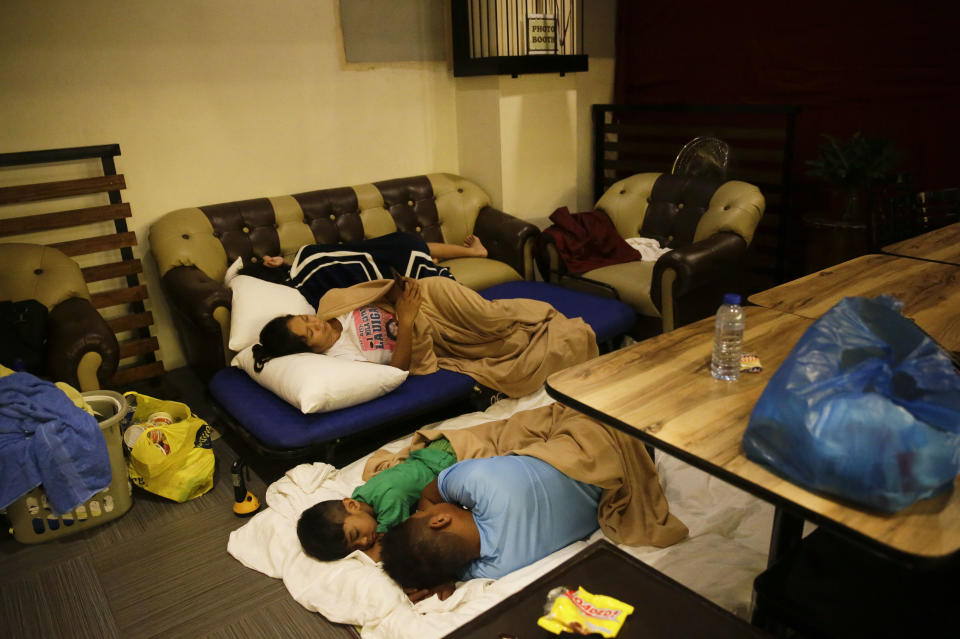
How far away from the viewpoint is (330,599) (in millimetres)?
1954

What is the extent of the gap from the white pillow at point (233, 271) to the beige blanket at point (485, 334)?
56 cm

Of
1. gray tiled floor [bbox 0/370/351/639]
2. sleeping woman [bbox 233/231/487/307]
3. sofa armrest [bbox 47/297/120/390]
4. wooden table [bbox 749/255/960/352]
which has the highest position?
wooden table [bbox 749/255/960/352]

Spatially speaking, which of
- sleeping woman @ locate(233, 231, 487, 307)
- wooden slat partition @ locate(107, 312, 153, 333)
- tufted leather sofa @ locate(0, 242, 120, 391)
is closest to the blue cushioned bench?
tufted leather sofa @ locate(0, 242, 120, 391)

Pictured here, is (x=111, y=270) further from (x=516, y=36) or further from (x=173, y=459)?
(x=516, y=36)

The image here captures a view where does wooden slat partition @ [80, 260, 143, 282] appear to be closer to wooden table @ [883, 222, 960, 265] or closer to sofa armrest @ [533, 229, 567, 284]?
sofa armrest @ [533, 229, 567, 284]

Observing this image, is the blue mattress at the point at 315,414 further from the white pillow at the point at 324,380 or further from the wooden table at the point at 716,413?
the wooden table at the point at 716,413

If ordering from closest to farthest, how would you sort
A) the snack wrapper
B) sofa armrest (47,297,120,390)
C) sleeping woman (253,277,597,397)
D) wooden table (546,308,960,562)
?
wooden table (546,308,960,562), the snack wrapper, sofa armrest (47,297,120,390), sleeping woman (253,277,597,397)

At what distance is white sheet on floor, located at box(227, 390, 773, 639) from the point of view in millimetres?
1837

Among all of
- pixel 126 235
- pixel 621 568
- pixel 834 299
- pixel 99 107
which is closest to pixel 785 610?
pixel 621 568

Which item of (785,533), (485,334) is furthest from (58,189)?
(785,533)

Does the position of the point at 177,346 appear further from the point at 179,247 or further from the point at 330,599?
the point at 330,599

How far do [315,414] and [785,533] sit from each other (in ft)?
5.36

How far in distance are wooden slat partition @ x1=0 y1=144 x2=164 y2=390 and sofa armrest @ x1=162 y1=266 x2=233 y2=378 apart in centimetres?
31

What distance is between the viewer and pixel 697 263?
3250mm
